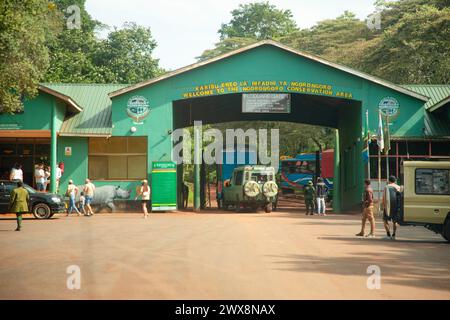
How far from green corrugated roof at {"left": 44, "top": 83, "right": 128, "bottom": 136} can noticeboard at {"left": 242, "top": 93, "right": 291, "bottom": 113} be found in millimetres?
6712

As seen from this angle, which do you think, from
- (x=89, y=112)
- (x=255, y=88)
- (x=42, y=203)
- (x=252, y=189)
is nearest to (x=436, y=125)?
(x=255, y=88)

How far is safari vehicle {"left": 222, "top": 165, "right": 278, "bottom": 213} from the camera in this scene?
104 ft

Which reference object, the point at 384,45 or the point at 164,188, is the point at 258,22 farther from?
the point at 164,188

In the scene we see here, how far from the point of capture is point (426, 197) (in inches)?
718

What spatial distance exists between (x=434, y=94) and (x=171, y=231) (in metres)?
21.4

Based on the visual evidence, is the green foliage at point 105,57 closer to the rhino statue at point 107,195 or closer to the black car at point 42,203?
the rhino statue at point 107,195

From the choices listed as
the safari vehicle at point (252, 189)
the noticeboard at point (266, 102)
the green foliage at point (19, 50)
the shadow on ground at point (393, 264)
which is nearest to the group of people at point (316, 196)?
the safari vehicle at point (252, 189)

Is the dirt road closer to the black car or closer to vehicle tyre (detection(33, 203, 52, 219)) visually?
the black car

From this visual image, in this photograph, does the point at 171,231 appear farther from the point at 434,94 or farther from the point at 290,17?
the point at 290,17

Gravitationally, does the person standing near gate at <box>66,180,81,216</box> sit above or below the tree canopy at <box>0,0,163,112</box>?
below

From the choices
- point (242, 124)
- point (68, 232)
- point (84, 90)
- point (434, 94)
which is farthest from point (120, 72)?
point (68, 232)

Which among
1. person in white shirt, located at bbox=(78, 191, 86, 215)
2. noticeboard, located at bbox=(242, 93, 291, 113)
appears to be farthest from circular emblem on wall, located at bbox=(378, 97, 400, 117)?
person in white shirt, located at bbox=(78, 191, 86, 215)

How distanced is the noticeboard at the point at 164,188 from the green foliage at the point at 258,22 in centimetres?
4376

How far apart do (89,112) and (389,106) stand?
14742 millimetres
